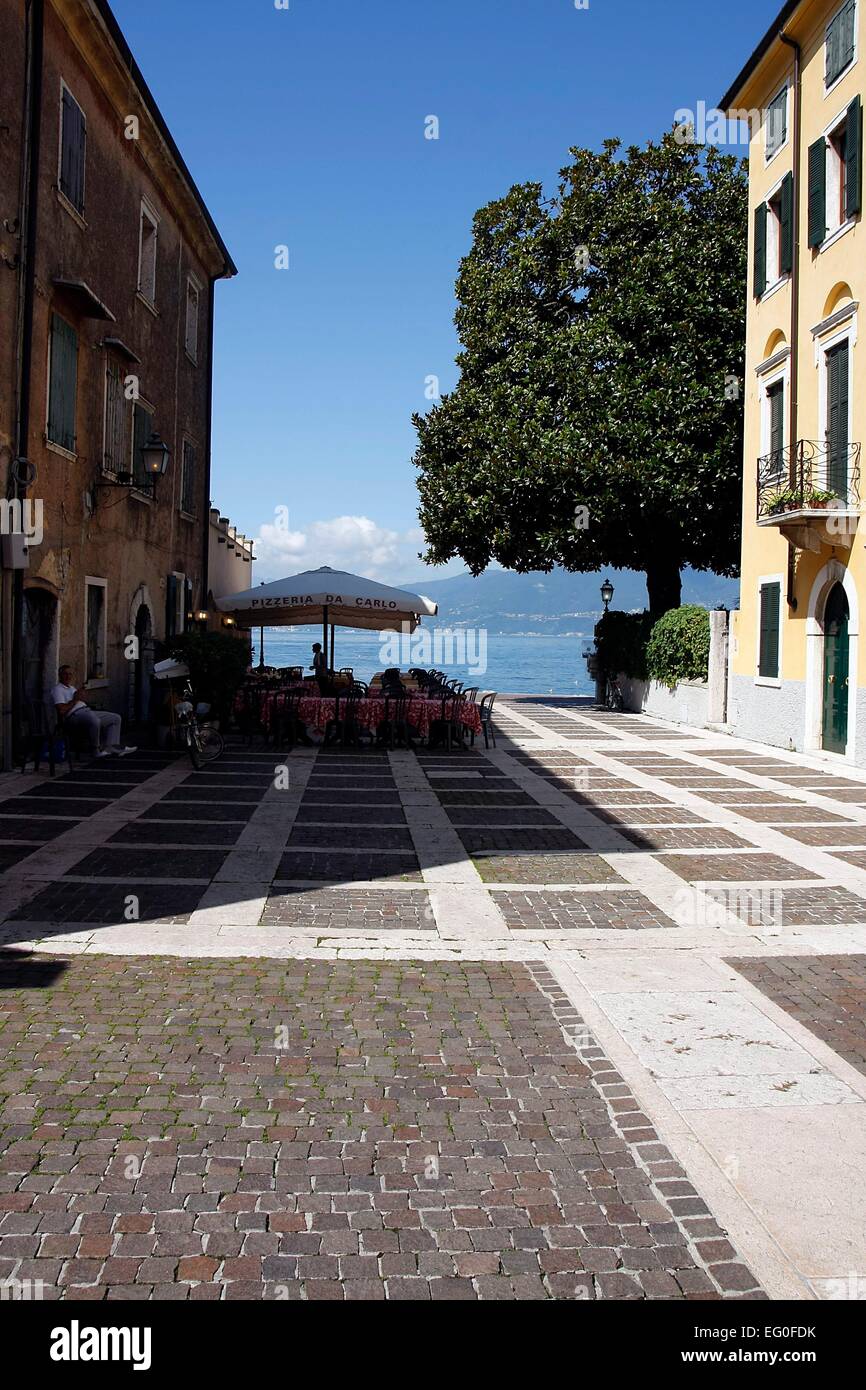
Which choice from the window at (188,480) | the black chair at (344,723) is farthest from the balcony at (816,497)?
the window at (188,480)

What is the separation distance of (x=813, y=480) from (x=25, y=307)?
12.4m

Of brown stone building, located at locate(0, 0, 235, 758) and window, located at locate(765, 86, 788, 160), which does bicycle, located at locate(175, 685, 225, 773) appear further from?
window, located at locate(765, 86, 788, 160)

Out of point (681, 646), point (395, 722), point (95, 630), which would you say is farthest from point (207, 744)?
point (681, 646)

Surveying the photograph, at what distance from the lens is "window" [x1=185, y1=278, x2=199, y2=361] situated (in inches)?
934

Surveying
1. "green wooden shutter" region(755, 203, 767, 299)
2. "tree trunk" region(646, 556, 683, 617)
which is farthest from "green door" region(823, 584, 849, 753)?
"tree trunk" region(646, 556, 683, 617)

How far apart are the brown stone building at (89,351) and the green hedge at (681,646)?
1146cm

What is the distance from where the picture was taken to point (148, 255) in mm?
20328

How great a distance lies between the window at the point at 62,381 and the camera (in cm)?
1504

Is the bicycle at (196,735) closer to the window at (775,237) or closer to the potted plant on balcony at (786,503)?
the potted plant on balcony at (786,503)

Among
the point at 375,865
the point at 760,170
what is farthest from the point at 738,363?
the point at 375,865

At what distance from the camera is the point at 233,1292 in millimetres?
3109
